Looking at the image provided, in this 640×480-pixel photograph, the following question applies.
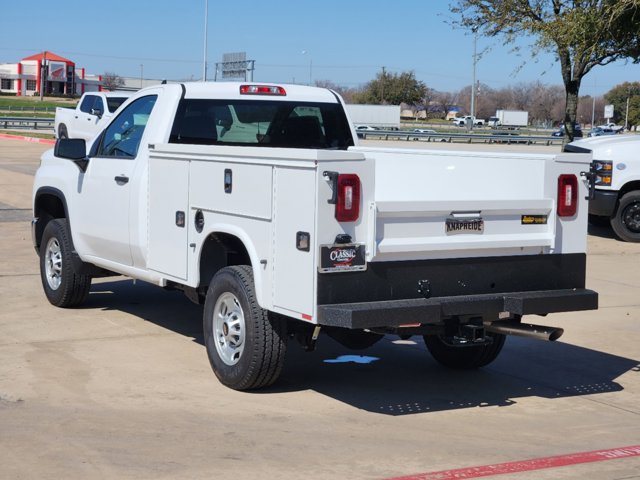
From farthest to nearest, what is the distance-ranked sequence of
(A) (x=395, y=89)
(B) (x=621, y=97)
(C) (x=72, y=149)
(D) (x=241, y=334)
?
(A) (x=395, y=89) < (B) (x=621, y=97) < (C) (x=72, y=149) < (D) (x=241, y=334)

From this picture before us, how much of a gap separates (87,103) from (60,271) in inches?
753

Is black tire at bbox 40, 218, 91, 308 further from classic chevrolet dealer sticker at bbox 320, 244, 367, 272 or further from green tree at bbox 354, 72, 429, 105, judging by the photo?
green tree at bbox 354, 72, 429, 105

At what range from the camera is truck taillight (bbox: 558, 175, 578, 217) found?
7.18 metres

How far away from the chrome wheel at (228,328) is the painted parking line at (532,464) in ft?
6.37

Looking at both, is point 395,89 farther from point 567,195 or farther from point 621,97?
point 567,195

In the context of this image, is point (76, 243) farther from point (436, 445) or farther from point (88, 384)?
point (436, 445)

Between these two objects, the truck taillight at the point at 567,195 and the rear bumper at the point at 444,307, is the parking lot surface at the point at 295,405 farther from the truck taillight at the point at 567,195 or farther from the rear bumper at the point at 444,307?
the truck taillight at the point at 567,195

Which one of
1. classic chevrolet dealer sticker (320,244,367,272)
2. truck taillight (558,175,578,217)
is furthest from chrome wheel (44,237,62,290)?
truck taillight (558,175,578,217)

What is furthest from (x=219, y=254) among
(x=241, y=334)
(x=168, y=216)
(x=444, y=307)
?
(x=444, y=307)

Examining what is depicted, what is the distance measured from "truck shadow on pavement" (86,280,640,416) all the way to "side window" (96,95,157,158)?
1.66 meters

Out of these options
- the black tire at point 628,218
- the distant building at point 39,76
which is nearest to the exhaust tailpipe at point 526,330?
the black tire at point 628,218

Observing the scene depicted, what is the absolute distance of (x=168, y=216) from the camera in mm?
7891

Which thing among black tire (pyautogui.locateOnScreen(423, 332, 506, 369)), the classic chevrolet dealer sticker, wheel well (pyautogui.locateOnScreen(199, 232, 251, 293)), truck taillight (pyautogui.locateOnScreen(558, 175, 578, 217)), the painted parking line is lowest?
the painted parking line

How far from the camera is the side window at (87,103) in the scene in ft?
91.4
